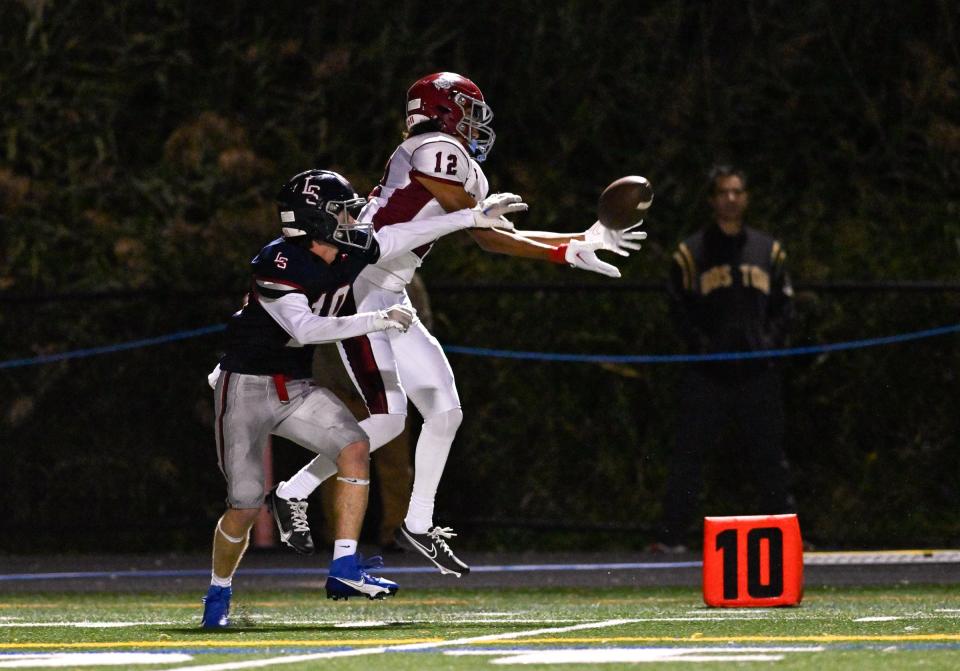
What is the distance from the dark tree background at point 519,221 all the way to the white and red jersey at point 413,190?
4509 millimetres

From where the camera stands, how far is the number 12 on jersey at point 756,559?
9305 mm

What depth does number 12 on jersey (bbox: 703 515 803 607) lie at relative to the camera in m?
9.30

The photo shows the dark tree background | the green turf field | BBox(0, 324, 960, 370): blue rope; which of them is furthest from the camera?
the dark tree background

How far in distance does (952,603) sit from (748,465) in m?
3.97

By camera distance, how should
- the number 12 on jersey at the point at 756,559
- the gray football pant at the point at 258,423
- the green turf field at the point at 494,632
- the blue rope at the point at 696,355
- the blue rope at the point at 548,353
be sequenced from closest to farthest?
1. the green turf field at the point at 494,632
2. the gray football pant at the point at 258,423
3. the number 12 on jersey at the point at 756,559
4. the blue rope at the point at 696,355
5. the blue rope at the point at 548,353

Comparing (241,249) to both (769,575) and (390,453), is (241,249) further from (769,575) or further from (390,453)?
(769,575)

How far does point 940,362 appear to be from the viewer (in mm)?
13656

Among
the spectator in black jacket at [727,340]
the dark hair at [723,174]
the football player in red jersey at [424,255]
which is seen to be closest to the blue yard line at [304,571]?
the spectator in black jacket at [727,340]

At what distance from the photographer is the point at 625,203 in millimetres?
9102

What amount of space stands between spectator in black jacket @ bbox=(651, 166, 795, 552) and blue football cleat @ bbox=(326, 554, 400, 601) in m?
4.32

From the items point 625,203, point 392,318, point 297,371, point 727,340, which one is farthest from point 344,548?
point 727,340

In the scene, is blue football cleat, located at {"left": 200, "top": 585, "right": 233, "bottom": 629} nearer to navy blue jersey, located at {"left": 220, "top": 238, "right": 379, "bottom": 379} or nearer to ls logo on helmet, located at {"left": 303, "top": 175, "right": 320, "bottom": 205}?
navy blue jersey, located at {"left": 220, "top": 238, "right": 379, "bottom": 379}

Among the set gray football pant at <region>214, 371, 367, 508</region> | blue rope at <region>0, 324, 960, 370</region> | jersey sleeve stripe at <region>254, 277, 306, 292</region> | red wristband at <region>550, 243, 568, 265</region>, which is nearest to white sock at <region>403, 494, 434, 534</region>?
gray football pant at <region>214, 371, 367, 508</region>

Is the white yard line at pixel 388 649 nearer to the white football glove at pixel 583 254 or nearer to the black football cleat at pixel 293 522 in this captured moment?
the black football cleat at pixel 293 522
